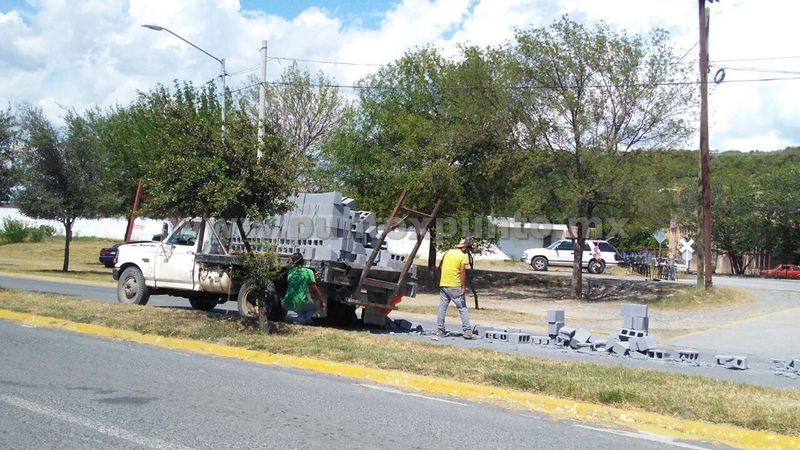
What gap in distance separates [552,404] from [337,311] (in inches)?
290

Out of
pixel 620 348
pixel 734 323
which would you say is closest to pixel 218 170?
pixel 620 348

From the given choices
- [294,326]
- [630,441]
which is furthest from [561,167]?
[630,441]

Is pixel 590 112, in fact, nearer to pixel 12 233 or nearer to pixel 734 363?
pixel 734 363

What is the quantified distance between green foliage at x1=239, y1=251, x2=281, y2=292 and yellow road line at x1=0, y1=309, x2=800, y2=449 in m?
1.22

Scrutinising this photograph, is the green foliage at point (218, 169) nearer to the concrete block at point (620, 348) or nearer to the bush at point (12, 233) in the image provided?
the concrete block at point (620, 348)

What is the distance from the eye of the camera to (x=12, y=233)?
1973 inches

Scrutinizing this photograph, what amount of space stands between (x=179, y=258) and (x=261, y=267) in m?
4.40

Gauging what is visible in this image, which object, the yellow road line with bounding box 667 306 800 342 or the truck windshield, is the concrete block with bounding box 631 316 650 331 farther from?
the truck windshield

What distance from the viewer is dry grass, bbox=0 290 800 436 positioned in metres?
7.59

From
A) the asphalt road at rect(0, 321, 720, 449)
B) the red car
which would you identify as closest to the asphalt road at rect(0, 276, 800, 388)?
the asphalt road at rect(0, 321, 720, 449)

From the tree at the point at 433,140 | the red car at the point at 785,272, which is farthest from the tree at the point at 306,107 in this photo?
the red car at the point at 785,272

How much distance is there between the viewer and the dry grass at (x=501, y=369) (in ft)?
24.9

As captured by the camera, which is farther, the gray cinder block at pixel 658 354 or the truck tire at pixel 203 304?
the truck tire at pixel 203 304

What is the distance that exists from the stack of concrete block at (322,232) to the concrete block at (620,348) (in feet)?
13.8
